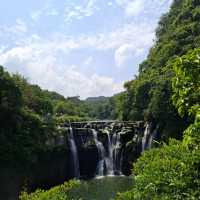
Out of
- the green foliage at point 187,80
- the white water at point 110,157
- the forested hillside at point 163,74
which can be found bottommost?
the white water at point 110,157

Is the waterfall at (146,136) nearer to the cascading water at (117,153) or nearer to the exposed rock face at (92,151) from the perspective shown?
the exposed rock face at (92,151)

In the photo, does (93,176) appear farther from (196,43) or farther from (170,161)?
(170,161)

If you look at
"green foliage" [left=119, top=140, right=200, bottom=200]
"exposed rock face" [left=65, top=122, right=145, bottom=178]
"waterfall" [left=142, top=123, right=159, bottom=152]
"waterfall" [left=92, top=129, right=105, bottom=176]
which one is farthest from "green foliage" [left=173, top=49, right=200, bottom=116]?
"waterfall" [left=142, top=123, right=159, bottom=152]

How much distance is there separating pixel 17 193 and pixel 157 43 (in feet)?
139

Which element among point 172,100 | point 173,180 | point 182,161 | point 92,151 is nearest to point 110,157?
point 92,151

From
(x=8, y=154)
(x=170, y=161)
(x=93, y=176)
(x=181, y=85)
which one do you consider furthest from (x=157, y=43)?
(x=181, y=85)

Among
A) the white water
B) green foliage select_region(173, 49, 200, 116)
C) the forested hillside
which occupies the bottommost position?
the white water

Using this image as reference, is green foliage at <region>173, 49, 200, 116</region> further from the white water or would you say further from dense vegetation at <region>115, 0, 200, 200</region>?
the white water

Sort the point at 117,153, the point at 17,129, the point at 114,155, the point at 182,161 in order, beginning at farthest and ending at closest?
the point at 114,155 < the point at 117,153 < the point at 17,129 < the point at 182,161

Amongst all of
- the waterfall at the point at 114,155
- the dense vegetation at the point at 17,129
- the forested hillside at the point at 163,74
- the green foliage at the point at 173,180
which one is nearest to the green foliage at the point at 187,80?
the green foliage at the point at 173,180

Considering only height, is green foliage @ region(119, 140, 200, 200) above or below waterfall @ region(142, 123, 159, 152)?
below

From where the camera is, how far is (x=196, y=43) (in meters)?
59.5

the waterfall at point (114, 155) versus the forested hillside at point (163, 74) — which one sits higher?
the forested hillside at point (163, 74)

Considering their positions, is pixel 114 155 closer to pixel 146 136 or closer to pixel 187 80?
pixel 146 136
